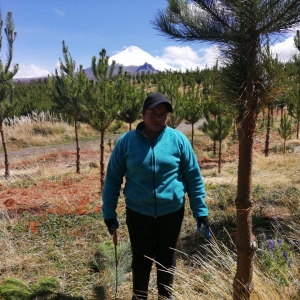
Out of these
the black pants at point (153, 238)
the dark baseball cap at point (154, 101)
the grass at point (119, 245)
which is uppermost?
the dark baseball cap at point (154, 101)

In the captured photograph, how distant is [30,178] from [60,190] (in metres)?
2.48

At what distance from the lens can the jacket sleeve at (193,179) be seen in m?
2.34

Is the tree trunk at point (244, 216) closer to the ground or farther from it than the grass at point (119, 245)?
farther from it

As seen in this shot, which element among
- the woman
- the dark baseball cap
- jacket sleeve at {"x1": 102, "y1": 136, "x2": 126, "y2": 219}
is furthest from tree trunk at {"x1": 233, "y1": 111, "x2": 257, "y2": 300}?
jacket sleeve at {"x1": 102, "y1": 136, "x2": 126, "y2": 219}

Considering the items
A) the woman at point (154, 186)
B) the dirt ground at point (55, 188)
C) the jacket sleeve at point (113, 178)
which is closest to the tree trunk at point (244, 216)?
the woman at point (154, 186)

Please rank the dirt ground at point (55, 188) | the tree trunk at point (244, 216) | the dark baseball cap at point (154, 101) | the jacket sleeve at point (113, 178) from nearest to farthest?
1. the tree trunk at point (244, 216)
2. the dark baseball cap at point (154, 101)
3. the jacket sleeve at point (113, 178)
4. the dirt ground at point (55, 188)

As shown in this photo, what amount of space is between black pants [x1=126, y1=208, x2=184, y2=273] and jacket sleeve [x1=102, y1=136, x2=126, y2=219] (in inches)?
5.8

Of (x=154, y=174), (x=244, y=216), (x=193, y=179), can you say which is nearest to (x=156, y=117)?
(x=154, y=174)

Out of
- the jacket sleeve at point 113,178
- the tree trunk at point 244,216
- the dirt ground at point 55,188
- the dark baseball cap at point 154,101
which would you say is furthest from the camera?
the dirt ground at point 55,188

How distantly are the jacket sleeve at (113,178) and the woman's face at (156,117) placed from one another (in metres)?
0.26

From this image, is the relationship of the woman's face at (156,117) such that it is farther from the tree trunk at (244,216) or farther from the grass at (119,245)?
the grass at (119,245)

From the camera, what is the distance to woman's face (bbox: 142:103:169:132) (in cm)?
224

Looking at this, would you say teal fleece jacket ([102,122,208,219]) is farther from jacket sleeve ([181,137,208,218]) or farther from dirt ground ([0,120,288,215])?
dirt ground ([0,120,288,215])

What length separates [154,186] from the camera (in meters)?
2.23
